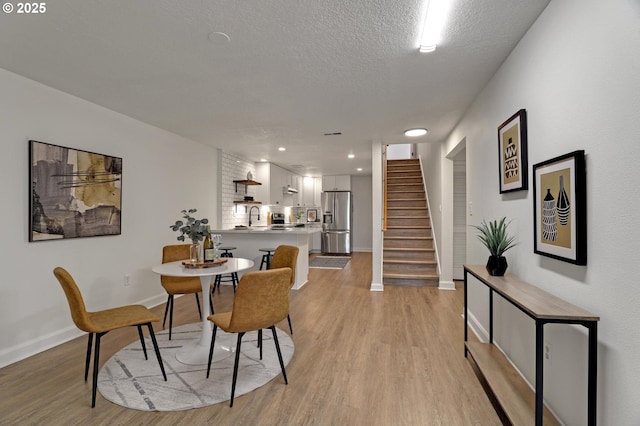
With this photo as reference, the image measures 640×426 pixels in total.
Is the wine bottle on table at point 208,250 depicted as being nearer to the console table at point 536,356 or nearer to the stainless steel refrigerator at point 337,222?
the console table at point 536,356

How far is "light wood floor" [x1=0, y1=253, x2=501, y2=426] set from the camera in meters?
1.87

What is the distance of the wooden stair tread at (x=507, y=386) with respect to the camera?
1.67m

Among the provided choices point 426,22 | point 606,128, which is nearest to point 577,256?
point 606,128

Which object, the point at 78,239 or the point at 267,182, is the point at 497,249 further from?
the point at 267,182

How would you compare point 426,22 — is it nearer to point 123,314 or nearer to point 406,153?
point 123,314

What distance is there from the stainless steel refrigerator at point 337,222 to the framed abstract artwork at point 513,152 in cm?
672

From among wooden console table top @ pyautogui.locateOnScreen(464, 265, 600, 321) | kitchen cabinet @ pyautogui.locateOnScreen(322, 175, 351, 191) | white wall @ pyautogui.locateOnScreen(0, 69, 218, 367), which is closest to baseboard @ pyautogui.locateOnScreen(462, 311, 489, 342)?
wooden console table top @ pyautogui.locateOnScreen(464, 265, 600, 321)

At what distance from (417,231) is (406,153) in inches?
178

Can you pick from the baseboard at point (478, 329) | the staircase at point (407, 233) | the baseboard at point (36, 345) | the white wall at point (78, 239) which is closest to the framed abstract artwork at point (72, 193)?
the white wall at point (78, 239)

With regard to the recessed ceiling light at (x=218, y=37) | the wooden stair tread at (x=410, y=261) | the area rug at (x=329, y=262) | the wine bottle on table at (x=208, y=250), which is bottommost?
the area rug at (x=329, y=262)

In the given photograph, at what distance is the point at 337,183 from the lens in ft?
30.7

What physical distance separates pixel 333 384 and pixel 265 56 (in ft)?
8.12

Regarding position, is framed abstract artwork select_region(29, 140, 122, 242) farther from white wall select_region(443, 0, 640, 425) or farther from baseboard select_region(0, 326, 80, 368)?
white wall select_region(443, 0, 640, 425)

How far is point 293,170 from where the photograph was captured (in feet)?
27.9
